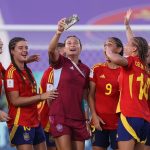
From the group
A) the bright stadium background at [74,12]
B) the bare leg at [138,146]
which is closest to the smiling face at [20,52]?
the bare leg at [138,146]

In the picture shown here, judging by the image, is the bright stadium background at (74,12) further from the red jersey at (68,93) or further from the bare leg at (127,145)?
the bare leg at (127,145)

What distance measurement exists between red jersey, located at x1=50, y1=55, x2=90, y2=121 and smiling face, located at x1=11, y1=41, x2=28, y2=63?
0.47 meters

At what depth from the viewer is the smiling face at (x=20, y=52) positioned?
8.60m

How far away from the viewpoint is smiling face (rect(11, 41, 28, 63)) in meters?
8.60

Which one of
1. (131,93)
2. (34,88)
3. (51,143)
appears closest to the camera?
(131,93)

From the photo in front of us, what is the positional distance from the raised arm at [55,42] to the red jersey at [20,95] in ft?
1.74

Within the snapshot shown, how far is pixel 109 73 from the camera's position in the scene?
9.09 meters

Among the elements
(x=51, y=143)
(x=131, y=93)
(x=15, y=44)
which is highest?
(x=15, y=44)

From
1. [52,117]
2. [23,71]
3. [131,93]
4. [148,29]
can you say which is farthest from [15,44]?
[148,29]

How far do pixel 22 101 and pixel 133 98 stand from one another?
1316mm

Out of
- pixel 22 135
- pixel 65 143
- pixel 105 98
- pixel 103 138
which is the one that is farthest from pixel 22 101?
pixel 103 138

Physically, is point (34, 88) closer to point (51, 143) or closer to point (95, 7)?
point (51, 143)

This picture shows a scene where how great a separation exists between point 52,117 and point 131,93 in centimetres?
101

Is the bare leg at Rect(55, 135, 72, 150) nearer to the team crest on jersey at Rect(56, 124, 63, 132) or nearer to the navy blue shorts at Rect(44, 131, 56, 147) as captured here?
the team crest on jersey at Rect(56, 124, 63, 132)
